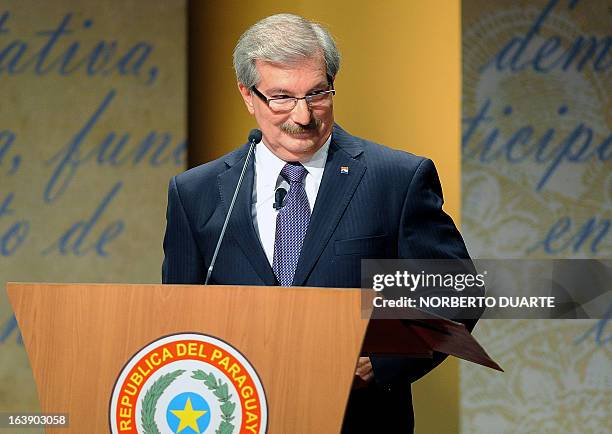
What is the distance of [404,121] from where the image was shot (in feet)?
11.3

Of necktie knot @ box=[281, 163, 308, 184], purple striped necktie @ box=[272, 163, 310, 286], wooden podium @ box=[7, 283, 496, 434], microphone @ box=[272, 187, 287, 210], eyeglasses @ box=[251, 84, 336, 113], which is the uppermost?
eyeglasses @ box=[251, 84, 336, 113]

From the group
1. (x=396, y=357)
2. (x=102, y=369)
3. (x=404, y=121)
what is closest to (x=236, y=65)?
(x=396, y=357)

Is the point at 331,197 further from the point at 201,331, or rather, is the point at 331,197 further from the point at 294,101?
the point at 201,331

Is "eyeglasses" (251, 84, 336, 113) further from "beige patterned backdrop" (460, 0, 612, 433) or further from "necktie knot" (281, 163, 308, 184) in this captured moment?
"beige patterned backdrop" (460, 0, 612, 433)

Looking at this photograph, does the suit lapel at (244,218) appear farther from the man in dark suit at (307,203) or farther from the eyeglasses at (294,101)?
the eyeglasses at (294,101)

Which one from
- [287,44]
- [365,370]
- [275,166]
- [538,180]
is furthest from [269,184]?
[538,180]

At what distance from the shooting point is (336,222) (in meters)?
2.19

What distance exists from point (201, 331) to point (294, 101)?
0.77 m

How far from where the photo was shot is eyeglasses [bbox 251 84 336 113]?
222 centimetres

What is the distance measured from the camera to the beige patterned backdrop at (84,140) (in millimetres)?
3520

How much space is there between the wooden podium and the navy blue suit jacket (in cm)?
47

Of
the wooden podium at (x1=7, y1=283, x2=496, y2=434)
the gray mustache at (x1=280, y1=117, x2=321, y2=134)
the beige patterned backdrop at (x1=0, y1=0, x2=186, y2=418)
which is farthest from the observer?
the beige patterned backdrop at (x1=0, y1=0, x2=186, y2=418)

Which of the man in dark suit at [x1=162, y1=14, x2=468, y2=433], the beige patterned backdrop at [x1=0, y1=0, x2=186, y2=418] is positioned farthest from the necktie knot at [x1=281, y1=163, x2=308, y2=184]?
the beige patterned backdrop at [x1=0, y1=0, x2=186, y2=418]

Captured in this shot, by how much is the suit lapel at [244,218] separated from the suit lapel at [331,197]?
0.08 meters
